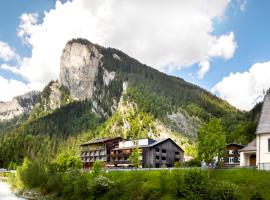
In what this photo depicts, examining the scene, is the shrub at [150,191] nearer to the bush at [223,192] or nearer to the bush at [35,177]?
the bush at [223,192]

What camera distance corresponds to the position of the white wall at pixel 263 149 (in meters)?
53.0

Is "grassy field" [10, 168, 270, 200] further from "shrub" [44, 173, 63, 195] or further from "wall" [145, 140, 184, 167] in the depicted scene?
"wall" [145, 140, 184, 167]

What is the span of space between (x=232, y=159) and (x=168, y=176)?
66.1 meters

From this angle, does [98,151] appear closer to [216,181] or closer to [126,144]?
[126,144]

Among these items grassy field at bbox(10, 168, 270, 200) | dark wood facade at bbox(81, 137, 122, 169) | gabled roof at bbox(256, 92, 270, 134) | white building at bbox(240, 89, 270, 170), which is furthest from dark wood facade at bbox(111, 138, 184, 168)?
white building at bbox(240, 89, 270, 170)

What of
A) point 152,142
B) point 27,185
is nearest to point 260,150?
point 27,185

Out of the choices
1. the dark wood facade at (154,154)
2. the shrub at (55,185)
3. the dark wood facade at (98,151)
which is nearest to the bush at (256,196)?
the shrub at (55,185)

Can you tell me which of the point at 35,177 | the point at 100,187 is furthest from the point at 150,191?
the point at 35,177

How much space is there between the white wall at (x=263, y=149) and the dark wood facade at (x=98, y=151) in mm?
101326

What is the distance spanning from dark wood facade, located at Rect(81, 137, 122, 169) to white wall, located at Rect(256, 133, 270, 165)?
101326 millimetres

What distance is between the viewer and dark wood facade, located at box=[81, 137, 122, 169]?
155 meters

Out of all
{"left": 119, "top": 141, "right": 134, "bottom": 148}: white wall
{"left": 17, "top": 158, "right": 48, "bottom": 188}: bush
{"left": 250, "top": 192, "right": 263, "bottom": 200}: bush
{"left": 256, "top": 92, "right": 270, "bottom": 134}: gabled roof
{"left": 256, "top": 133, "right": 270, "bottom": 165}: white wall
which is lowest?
{"left": 17, "top": 158, "right": 48, "bottom": 188}: bush

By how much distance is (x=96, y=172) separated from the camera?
223 ft

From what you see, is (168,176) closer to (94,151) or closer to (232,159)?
(232,159)
